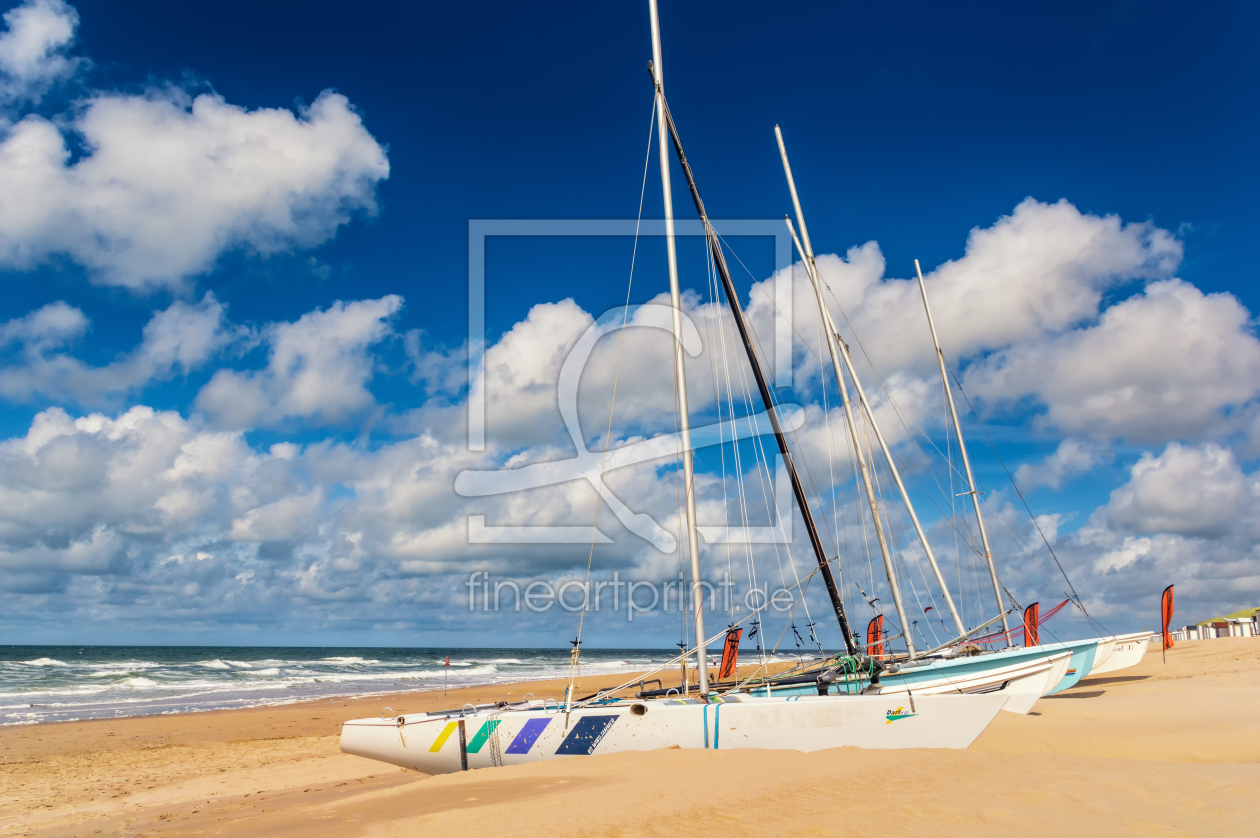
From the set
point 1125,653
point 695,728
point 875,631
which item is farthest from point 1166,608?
point 695,728

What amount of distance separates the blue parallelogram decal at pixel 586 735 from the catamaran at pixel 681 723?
15 mm

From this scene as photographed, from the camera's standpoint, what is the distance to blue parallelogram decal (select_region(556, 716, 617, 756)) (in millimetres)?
11406

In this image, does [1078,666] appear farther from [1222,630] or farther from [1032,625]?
[1222,630]

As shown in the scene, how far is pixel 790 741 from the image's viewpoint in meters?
10.9

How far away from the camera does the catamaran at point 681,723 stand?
10.8 m

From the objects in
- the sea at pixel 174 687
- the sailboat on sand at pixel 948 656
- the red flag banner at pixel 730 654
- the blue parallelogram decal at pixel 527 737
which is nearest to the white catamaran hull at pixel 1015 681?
the sailboat on sand at pixel 948 656

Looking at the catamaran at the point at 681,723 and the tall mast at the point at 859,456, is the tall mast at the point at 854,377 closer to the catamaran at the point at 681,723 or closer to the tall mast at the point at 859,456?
the tall mast at the point at 859,456

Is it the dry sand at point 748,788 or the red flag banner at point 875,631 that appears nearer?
the dry sand at point 748,788

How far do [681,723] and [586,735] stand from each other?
5.17ft

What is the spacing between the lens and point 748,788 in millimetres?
7996

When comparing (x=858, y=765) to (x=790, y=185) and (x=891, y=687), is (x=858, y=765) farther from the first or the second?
(x=790, y=185)

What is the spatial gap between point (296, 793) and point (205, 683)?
3765 centimetres

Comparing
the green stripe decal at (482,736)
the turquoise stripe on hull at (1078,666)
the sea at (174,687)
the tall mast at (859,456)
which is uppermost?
the tall mast at (859,456)

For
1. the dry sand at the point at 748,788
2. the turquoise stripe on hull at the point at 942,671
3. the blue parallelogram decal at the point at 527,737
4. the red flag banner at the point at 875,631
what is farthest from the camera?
the red flag banner at the point at 875,631
